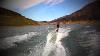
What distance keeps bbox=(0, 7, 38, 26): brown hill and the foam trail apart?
40 centimetres

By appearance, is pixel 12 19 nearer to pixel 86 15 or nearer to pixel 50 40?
pixel 50 40

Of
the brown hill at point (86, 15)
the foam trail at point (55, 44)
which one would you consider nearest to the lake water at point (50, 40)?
the foam trail at point (55, 44)

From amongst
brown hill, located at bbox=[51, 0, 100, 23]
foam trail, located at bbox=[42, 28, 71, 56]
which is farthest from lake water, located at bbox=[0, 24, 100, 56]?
brown hill, located at bbox=[51, 0, 100, 23]

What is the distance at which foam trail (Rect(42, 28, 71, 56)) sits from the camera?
2.82m

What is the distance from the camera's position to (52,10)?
2.93 m

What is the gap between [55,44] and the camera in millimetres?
2875

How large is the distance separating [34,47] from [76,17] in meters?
0.97

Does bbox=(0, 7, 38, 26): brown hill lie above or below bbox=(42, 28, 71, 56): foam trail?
above

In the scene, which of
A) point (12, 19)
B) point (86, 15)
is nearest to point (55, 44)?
point (86, 15)

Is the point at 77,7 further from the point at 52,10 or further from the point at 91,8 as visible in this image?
the point at 52,10

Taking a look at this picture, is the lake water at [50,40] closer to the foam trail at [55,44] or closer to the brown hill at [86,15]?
the foam trail at [55,44]

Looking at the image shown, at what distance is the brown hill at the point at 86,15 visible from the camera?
2.93m

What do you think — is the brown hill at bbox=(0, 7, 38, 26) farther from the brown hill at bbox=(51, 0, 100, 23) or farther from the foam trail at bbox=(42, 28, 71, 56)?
the brown hill at bbox=(51, 0, 100, 23)

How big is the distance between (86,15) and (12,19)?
1.41m
